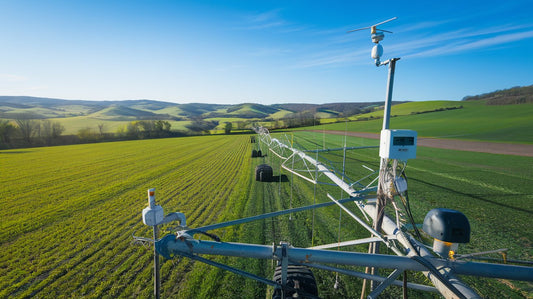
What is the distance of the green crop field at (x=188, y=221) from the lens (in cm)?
646

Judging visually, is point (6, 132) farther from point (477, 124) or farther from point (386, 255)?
point (477, 124)

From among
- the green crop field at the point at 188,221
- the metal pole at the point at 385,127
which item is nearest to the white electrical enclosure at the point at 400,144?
the metal pole at the point at 385,127

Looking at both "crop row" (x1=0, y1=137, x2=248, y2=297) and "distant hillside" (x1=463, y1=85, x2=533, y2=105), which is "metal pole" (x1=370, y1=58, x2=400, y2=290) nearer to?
"crop row" (x1=0, y1=137, x2=248, y2=297)

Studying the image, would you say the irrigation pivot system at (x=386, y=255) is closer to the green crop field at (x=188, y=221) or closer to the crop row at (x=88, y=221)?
the green crop field at (x=188, y=221)

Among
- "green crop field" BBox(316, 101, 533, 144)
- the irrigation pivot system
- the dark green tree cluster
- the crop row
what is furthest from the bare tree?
"green crop field" BBox(316, 101, 533, 144)

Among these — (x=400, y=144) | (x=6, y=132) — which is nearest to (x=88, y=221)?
(x=400, y=144)

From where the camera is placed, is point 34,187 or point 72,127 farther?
point 72,127

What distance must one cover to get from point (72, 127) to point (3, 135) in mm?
27110

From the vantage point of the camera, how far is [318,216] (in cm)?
1095

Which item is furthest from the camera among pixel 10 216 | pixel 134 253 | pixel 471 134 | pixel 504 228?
pixel 471 134

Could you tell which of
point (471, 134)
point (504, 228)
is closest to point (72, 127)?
point (504, 228)

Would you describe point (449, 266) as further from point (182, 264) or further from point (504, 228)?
point (504, 228)

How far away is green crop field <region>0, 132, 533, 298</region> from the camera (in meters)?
6.46

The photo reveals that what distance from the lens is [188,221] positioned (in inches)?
416
